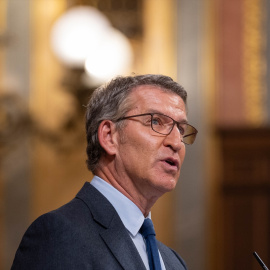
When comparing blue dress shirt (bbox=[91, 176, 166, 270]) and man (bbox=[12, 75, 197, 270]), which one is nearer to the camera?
man (bbox=[12, 75, 197, 270])

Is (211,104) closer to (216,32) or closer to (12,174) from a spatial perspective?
(216,32)

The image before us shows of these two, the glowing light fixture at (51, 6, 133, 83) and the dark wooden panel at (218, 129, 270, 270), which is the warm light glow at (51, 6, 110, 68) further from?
the dark wooden panel at (218, 129, 270, 270)

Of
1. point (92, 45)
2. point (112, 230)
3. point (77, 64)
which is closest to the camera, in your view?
point (112, 230)

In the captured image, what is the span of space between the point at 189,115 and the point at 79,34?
1.29 m

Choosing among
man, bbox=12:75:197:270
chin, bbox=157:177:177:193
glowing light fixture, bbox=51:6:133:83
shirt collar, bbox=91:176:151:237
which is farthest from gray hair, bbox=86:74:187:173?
glowing light fixture, bbox=51:6:133:83

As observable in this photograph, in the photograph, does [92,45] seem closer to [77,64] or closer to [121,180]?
[77,64]

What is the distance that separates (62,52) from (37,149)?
0.94 meters

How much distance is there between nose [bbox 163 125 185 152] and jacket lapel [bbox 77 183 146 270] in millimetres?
235

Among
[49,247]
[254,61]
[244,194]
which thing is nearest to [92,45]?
[254,61]

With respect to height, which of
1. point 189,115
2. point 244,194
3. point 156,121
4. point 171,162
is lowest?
point 244,194

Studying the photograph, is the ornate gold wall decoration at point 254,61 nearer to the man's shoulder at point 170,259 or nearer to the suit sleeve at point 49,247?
the man's shoulder at point 170,259

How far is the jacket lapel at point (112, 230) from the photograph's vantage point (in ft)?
5.32

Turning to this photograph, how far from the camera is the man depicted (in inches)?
62.4

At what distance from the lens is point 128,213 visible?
1765 mm
